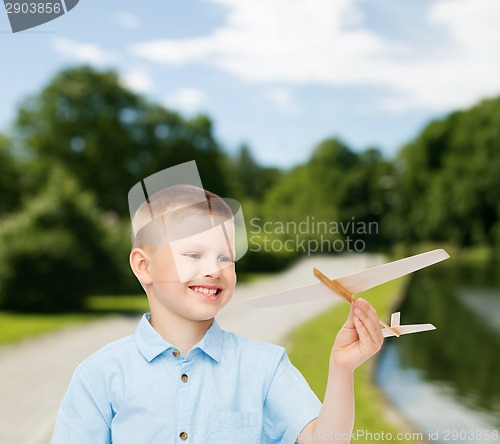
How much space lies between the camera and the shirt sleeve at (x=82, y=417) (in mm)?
1112

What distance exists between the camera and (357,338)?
1.03 m

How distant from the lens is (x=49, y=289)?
8961 mm

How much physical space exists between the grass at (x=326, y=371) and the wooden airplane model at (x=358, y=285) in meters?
3.07

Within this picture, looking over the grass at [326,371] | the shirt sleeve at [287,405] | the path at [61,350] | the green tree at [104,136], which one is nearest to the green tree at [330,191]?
the path at [61,350]

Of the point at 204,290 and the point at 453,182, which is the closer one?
the point at 204,290

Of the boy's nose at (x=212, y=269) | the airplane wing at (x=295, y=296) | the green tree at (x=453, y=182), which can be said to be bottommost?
the green tree at (x=453, y=182)

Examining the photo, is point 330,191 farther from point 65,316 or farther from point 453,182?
point 453,182

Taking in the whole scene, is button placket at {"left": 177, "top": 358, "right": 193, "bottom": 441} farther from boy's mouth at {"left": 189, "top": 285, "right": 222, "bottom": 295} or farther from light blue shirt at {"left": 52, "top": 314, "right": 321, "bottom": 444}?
boy's mouth at {"left": 189, "top": 285, "right": 222, "bottom": 295}

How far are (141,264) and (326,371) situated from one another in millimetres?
4146

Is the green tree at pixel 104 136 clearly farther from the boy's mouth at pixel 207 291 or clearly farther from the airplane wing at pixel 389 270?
the airplane wing at pixel 389 270

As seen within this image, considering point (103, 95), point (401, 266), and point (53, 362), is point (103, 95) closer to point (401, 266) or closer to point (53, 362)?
point (53, 362)

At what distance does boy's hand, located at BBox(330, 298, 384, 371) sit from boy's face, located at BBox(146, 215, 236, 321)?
0.20m

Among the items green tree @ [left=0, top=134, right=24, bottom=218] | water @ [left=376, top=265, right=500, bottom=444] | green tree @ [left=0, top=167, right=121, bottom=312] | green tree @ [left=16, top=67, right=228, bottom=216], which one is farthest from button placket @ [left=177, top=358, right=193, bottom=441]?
green tree @ [left=16, top=67, right=228, bottom=216]

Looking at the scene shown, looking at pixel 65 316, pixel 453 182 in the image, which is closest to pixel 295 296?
pixel 65 316
